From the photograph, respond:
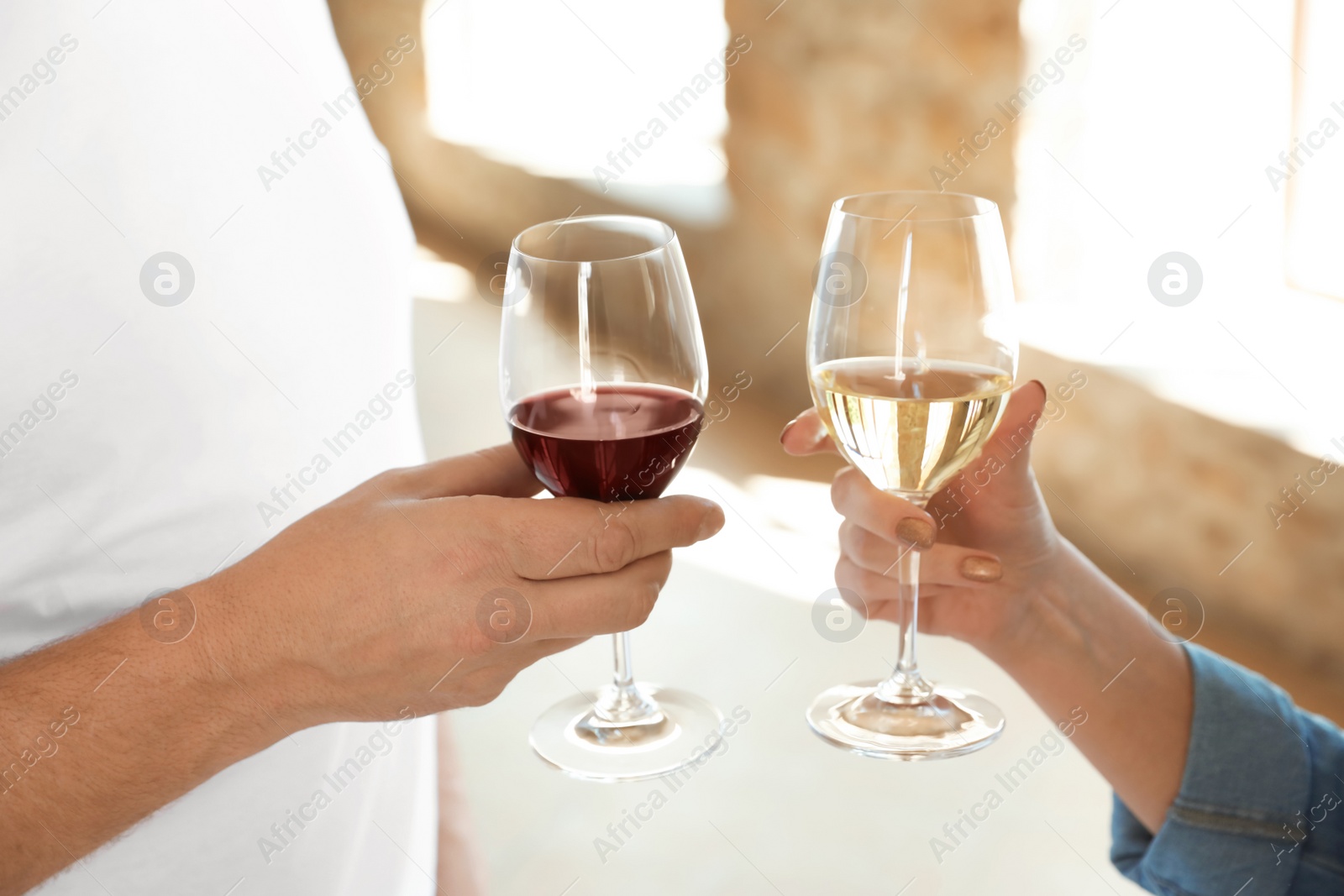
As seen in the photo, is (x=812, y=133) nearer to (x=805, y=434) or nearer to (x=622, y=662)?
(x=805, y=434)

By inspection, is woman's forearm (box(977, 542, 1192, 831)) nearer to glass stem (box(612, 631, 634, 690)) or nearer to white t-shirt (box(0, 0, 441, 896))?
glass stem (box(612, 631, 634, 690))

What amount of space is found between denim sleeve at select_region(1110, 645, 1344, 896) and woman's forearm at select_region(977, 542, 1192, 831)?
0.03 meters

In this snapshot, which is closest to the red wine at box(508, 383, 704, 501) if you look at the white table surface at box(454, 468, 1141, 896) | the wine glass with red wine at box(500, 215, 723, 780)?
the wine glass with red wine at box(500, 215, 723, 780)

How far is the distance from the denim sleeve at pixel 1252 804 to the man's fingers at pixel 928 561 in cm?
25

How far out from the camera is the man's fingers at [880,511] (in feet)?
3.18

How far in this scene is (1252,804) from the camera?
1047 millimetres

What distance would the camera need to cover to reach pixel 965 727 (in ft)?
3.23

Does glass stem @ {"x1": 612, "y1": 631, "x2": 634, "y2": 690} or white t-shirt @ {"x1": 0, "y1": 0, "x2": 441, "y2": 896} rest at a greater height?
white t-shirt @ {"x1": 0, "y1": 0, "x2": 441, "y2": 896}

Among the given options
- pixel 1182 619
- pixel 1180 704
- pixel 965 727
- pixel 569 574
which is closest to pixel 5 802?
pixel 569 574

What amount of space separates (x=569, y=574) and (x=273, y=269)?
500 millimetres

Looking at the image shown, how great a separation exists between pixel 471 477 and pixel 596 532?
173mm

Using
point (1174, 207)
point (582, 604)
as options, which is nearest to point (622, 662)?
point (582, 604)

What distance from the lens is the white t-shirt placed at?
0.95m

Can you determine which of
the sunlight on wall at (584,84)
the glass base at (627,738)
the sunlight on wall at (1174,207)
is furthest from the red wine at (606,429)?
the sunlight on wall at (584,84)
